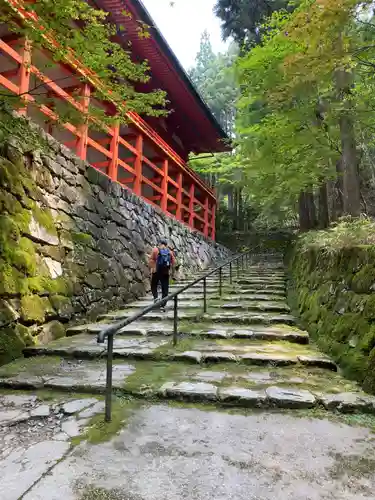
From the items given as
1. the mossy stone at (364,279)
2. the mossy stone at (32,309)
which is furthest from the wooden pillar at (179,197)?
the mossy stone at (364,279)

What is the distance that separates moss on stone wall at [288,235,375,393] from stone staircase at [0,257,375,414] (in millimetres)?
185

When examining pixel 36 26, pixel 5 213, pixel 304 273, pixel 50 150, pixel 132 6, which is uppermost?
pixel 132 6

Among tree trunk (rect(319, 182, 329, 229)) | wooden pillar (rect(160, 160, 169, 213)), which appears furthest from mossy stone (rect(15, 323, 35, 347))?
tree trunk (rect(319, 182, 329, 229))

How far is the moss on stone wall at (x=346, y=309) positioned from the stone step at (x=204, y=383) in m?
0.28

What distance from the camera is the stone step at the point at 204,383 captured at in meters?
2.94

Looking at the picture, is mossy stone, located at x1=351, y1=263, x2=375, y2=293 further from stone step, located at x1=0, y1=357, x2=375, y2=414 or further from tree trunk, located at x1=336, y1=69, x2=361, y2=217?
tree trunk, located at x1=336, y1=69, x2=361, y2=217

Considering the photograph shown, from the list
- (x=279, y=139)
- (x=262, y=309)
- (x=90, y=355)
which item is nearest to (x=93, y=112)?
(x=90, y=355)

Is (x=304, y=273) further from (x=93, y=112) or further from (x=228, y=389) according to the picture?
(x=93, y=112)

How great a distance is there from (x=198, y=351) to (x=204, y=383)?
1014 mm

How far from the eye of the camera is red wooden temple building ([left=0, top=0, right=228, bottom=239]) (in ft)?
17.6

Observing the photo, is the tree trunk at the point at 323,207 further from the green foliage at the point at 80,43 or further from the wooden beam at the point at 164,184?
the green foliage at the point at 80,43

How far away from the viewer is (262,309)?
6477 mm

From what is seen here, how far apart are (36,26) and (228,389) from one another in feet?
13.2

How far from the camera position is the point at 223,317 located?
19.6 feet
